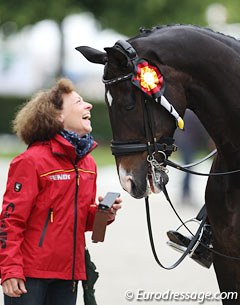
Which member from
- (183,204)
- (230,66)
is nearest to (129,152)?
(230,66)

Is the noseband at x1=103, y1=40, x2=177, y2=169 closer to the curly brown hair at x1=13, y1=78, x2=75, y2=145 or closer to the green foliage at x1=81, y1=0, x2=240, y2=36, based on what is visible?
the curly brown hair at x1=13, y1=78, x2=75, y2=145

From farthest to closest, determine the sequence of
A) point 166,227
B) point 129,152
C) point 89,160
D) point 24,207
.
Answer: point 166,227 < point 89,160 < point 24,207 < point 129,152

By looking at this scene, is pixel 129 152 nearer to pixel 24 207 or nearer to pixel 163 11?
pixel 24 207

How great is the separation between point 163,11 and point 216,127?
21439mm

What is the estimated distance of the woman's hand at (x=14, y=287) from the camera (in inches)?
182

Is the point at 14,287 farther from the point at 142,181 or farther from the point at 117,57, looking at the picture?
the point at 117,57

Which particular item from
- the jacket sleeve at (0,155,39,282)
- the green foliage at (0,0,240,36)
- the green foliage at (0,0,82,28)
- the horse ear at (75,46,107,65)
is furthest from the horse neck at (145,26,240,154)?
the green foliage at (0,0,82,28)

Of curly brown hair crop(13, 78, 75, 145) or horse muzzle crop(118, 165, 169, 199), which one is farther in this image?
curly brown hair crop(13, 78, 75, 145)

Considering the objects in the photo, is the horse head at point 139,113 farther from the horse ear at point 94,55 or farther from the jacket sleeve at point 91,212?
the jacket sleeve at point 91,212

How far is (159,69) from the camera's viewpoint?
443cm

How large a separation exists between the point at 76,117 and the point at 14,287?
1040 millimetres

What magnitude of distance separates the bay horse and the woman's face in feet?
1.62

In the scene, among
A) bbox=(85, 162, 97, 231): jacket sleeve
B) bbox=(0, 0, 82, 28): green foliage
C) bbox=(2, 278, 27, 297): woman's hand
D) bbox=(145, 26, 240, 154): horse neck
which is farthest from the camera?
bbox=(0, 0, 82, 28): green foliage

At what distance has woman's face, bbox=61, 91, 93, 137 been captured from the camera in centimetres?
500
